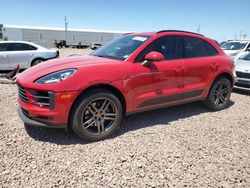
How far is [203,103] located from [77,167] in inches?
135

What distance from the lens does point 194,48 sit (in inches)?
185

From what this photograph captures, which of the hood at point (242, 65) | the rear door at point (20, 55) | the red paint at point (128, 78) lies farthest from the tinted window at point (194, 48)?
the rear door at point (20, 55)

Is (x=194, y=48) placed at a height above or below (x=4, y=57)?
above

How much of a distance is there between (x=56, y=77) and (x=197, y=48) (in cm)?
300

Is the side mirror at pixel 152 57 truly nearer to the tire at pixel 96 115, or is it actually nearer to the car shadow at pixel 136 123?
the tire at pixel 96 115

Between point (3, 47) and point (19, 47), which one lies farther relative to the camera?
point (19, 47)

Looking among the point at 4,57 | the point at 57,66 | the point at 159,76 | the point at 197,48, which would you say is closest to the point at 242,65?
the point at 197,48

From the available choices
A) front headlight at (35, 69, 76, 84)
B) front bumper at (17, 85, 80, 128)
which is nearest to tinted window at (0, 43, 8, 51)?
front bumper at (17, 85, 80, 128)

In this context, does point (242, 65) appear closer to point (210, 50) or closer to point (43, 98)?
point (210, 50)

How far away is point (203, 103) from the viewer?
17.1 feet

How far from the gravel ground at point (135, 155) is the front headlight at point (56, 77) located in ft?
3.06

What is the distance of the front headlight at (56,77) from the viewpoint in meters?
3.16

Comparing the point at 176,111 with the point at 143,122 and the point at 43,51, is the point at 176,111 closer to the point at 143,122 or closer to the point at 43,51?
the point at 143,122

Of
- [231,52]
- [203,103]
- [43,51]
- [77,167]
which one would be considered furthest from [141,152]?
[231,52]
